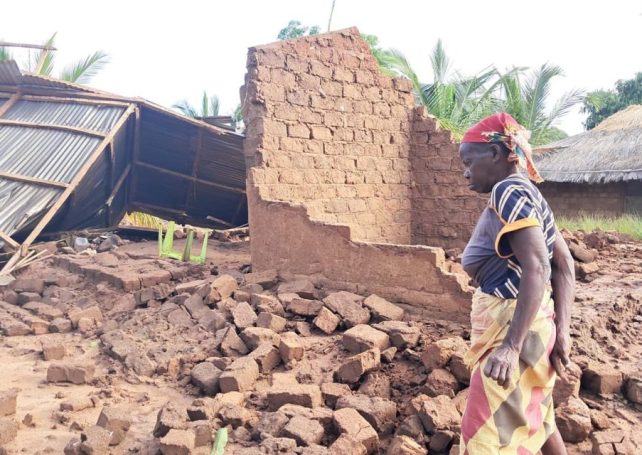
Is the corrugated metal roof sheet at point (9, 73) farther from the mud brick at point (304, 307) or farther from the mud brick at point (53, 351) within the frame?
the mud brick at point (304, 307)

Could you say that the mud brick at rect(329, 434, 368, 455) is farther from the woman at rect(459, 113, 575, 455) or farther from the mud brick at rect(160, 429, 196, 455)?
the woman at rect(459, 113, 575, 455)

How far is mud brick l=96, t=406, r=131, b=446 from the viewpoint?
351cm

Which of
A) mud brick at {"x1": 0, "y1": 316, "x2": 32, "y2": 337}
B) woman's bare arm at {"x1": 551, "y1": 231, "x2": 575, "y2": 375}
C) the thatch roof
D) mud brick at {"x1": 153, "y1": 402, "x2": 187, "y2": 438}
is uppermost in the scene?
the thatch roof

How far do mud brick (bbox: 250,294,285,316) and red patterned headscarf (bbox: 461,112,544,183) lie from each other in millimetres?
3068

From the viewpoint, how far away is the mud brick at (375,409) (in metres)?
3.63

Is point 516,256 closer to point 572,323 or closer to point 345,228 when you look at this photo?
point 572,323

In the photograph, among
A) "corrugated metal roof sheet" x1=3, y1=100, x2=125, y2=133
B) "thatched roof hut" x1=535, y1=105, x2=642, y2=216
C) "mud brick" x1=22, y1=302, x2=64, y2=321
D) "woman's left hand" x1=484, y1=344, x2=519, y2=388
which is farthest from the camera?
"thatched roof hut" x1=535, y1=105, x2=642, y2=216

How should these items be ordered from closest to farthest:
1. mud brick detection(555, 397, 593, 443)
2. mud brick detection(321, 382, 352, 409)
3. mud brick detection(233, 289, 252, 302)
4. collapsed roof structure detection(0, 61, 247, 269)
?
mud brick detection(555, 397, 593, 443) < mud brick detection(321, 382, 352, 409) < mud brick detection(233, 289, 252, 302) < collapsed roof structure detection(0, 61, 247, 269)

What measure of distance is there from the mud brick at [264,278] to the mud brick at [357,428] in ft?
7.96

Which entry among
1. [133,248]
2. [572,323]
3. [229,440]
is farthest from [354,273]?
[133,248]

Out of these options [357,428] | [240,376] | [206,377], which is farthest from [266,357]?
[357,428]

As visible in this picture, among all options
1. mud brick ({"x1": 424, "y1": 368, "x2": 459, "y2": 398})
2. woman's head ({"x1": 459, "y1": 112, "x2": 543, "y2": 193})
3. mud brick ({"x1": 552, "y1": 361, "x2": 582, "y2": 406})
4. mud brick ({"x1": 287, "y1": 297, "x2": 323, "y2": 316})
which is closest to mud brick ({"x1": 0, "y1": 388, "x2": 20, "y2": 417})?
mud brick ({"x1": 287, "y1": 297, "x2": 323, "y2": 316})

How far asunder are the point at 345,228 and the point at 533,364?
3.27 m

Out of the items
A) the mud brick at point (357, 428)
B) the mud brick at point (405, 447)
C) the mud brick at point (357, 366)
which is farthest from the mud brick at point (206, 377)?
the mud brick at point (405, 447)
